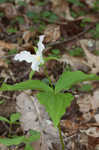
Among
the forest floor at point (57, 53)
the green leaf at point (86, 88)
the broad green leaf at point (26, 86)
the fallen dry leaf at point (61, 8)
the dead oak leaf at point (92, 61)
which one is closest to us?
the broad green leaf at point (26, 86)

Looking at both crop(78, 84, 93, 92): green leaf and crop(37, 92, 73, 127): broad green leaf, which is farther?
crop(78, 84, 93, 92): green leaf

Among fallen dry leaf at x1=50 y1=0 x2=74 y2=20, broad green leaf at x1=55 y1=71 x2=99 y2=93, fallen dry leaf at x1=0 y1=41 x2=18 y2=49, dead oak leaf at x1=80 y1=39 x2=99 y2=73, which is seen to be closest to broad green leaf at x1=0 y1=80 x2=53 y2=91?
broad green leaf at x1=55 y1=71 x2=99 y2=93

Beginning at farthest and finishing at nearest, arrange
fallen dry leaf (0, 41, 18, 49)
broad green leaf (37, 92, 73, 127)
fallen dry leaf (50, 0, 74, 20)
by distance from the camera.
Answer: fallen dry leaf (50, 0, 74, 20) → fallen dry leaf (0, 41, 18, 49) → broad green leaf (37, 92, 73, 127)

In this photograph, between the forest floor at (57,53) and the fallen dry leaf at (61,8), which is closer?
the forest floor at (57,53)

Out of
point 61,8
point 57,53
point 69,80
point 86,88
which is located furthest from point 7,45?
point 69,80

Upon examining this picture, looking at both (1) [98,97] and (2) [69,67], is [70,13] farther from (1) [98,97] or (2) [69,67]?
(1) [98,97]

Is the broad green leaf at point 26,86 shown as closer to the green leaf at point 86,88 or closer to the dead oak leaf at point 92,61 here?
the green leaf at point 86,88

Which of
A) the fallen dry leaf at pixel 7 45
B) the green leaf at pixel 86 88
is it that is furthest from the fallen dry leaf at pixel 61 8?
the green leaf at pixel 86 88

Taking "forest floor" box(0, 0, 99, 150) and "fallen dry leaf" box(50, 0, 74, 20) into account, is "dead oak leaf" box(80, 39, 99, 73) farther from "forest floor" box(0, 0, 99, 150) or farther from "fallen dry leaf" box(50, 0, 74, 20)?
"fallen dry leaf" box(50, 0, 74, 20)
